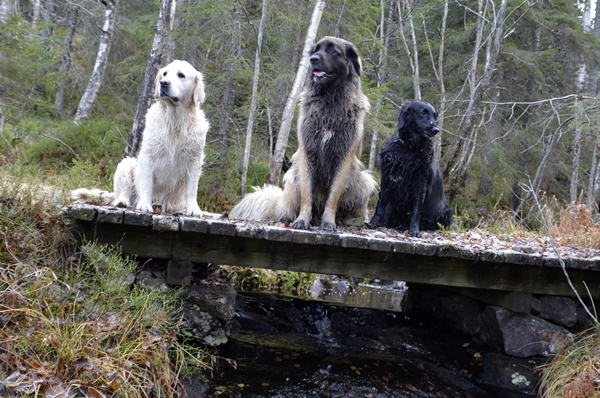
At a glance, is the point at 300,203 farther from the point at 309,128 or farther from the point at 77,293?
the point at 77,293

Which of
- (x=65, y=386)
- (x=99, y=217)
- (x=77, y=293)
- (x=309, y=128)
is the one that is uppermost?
(x=309, y=128)

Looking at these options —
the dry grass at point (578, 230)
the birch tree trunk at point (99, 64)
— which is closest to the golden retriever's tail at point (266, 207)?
the dry grass at point (578, 230)

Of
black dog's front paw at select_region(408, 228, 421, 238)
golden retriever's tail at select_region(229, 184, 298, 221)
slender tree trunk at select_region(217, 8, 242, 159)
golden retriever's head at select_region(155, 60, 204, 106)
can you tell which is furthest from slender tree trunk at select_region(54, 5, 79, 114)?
black dog's front paw at select_region(408, 228, 421, 238)

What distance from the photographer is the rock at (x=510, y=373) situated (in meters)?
4.08

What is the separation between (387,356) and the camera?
4.50 m

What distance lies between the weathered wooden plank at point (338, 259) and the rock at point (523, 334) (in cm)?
29

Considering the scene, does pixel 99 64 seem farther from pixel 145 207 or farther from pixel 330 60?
pixel 330 60

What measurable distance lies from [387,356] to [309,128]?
232 cm

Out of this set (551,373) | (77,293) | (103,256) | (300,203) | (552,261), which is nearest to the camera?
(77,293)

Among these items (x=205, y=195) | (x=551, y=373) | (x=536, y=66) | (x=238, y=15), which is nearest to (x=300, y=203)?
(x=551, y=373)

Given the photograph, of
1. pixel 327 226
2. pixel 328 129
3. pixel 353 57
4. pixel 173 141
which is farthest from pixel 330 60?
pixel 173 141

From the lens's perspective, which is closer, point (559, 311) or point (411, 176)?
point (559, 311)

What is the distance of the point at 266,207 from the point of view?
5.36m

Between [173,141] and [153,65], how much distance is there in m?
3.19
